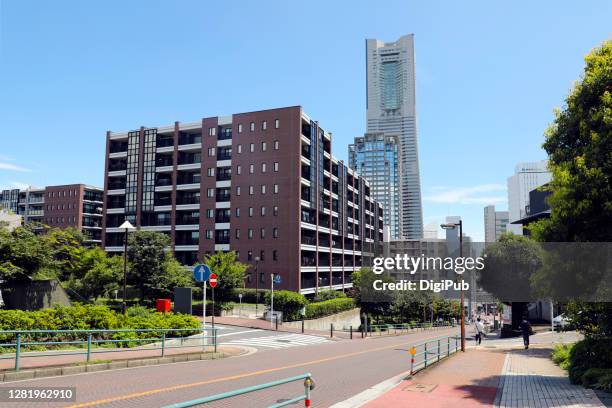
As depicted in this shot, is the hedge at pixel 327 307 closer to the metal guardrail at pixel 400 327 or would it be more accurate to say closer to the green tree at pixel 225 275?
the metal guardrail at pixel 400 327

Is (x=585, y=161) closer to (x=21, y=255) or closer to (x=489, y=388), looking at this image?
(x=489, y=388)

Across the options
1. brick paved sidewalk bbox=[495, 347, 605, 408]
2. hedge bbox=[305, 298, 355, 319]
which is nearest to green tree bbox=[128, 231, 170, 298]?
hedge bbox=[305, 298, 355, 319]

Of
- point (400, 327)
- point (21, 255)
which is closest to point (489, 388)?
point (21, 255)

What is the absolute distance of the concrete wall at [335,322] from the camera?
158 feet

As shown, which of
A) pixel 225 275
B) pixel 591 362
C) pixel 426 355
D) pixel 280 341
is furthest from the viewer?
pixel 225 275

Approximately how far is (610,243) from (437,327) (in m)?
51.7

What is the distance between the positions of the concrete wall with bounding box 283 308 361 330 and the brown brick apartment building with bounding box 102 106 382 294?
7959 millimetres

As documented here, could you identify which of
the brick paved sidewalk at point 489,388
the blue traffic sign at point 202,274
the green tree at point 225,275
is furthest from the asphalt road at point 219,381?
the green tree at point 225,275

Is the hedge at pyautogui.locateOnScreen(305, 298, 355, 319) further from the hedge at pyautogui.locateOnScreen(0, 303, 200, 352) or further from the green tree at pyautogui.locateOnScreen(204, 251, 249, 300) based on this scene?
the hedge at pyautogui.locateOnScreen(0, 303, 200, 352)

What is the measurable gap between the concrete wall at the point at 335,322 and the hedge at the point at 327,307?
1.59 ft

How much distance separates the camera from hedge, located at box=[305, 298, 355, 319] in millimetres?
50125

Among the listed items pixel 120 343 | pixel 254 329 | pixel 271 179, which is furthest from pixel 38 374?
pixel 271 179

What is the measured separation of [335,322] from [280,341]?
26753mm

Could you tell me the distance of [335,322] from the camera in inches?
2188
